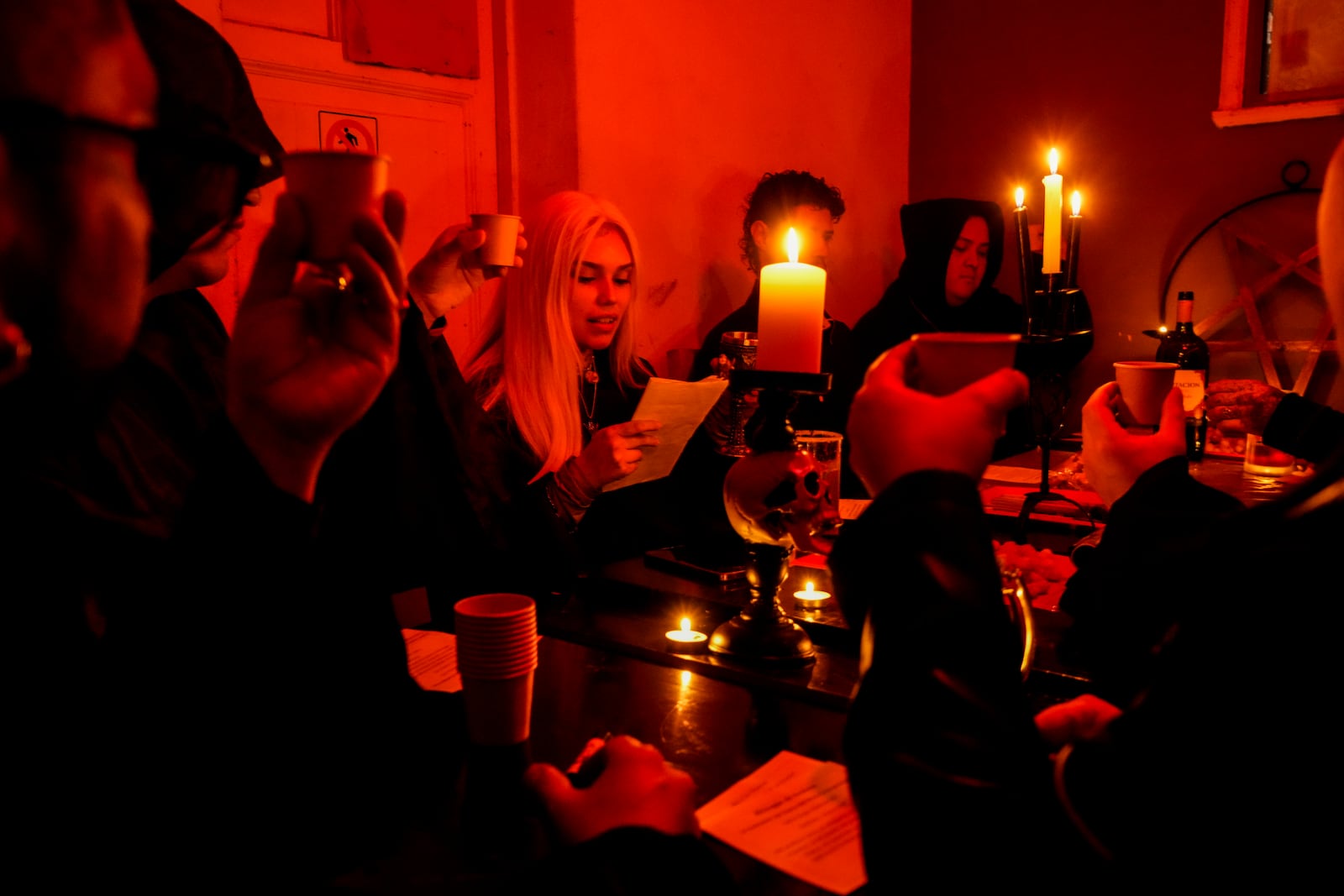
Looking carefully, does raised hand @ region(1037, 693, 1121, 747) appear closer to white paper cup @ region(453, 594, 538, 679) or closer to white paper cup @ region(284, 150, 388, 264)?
white paper cup @ region(453, 594, 538, 679)

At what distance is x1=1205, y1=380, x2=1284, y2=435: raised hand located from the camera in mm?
2881

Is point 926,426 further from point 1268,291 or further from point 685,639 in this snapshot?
point 1268,291

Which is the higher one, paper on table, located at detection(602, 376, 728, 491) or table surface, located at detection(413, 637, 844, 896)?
paper on table, located at detection(602, 376, 728, 491)

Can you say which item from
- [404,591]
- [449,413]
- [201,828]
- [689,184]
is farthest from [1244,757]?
[689,184]

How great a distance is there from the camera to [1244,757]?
48 centimetres

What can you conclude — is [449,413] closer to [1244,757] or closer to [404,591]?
[404,591]

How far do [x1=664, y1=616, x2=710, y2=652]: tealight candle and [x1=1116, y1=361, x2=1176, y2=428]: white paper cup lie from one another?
25.1 inches

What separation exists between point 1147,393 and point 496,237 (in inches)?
49.4

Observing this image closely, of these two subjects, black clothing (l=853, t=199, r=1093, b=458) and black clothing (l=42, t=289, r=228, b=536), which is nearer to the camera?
black clothing (l=42, t=289, r=228, b=536)

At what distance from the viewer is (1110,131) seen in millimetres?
4137

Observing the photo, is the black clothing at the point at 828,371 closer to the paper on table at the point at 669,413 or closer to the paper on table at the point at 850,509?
the paper on table at the point at 669,413

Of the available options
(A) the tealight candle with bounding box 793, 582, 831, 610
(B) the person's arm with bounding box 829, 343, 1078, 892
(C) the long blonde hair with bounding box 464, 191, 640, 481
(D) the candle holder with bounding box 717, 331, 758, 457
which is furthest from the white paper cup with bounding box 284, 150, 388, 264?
(C) the long blonde hair with bounding box 464, 191, 640, 481

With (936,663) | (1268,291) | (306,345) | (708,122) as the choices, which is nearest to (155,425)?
(306,345)

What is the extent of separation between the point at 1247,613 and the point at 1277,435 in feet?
6.83
